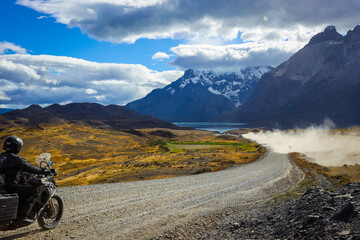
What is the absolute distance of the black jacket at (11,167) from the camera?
8.29 meters

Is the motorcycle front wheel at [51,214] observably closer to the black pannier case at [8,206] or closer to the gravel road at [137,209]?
the gravel road at [137,209]

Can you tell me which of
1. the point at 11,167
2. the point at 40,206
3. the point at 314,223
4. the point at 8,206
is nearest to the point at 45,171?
the point at 11,167

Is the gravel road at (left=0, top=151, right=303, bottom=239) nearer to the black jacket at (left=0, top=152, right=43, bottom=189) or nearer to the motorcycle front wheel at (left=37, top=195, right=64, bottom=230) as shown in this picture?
the motorcycle front wheel at (left=37, top=195, right=64, bottom=230)

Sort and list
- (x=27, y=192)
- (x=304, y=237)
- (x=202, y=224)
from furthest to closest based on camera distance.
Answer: (x=202, y=224) → (x=27, y=192) → (x=304, y=237)

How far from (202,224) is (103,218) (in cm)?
418

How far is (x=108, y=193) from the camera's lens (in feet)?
55.5

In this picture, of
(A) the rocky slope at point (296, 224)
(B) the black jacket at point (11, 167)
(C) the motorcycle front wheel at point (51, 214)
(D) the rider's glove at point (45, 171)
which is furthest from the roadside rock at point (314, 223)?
(B) the black jacket at point (11, 167)

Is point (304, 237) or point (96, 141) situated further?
point (96, 141)

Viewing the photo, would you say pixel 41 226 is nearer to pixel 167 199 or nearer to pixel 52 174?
pixel 52 174

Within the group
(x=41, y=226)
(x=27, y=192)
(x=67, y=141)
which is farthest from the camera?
(x=67, y=141)

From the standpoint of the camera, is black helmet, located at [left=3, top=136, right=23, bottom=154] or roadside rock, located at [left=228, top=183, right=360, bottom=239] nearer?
roadside rock, located at [left=228, top=183, right=360, bottom=239]

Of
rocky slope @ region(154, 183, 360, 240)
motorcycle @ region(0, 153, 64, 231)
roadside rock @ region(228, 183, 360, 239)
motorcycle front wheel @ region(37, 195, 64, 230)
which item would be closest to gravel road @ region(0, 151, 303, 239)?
motorcycle front wheel @ region(37, 195, 64, 230)

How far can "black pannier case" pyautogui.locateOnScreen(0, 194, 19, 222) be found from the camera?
8.06m

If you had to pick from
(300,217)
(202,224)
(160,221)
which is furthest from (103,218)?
(300,217)
